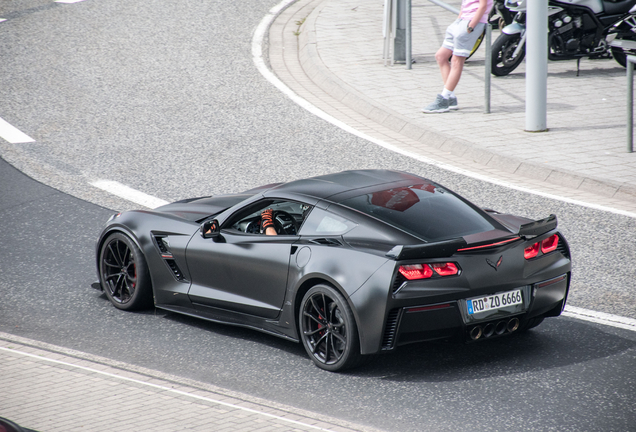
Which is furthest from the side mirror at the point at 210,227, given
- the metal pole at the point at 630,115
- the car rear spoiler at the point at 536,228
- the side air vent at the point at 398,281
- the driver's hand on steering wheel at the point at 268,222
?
the metal pole at the point at 630,115

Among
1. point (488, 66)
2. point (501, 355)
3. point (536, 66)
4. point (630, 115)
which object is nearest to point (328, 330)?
point (501, 355)

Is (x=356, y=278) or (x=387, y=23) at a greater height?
(x=387, y=23)

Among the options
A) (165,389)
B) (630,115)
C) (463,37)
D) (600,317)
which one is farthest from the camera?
→ (463,37)

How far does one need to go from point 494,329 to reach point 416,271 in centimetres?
70

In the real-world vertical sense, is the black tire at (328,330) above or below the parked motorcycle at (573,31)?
below

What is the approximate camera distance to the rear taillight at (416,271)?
4949 mm

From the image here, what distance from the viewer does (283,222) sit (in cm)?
594

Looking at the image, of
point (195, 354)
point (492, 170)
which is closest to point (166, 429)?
point (195, 354)

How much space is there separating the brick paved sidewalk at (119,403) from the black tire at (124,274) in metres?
1.07

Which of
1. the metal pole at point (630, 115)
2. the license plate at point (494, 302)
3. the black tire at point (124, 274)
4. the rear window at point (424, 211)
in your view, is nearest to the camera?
the license plate at point (494, 302)

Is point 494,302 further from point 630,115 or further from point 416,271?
point 630,115

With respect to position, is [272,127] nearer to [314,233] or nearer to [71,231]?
[71,231]

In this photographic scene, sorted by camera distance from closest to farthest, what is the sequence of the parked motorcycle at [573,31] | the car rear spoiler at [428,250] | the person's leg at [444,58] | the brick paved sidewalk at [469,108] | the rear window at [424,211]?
the car rear spoiler at [428,250] < the rear window at [424,211] < the brick paved sidewalk at [469,108] < the person's leg at [444,58] < the parked motorcycle at [573,31]

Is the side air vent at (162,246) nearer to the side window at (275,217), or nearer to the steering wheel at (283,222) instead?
the side window at (275,217)
